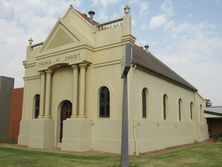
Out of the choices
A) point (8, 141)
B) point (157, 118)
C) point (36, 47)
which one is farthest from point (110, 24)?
point (8, 141)

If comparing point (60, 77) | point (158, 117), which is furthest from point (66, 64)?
point (158, 117)

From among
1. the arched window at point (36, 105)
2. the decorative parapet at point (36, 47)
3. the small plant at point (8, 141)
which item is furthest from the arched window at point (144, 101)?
the small plant at point (8, 141)

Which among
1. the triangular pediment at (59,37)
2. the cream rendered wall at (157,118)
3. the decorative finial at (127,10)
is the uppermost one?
the decorative finial at (127,10)

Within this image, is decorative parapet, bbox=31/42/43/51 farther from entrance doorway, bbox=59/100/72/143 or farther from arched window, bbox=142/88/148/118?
arched window, bbox=142/88/148/118

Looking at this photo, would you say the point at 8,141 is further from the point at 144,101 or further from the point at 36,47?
the point at 144,101

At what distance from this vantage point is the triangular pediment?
2034 cm

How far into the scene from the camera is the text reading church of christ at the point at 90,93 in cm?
1809

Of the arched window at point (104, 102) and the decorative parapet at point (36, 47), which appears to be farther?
the decorative parapet at point (36, 47)

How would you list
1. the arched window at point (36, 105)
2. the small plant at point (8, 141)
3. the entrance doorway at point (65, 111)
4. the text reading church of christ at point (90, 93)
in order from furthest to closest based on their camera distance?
1. the small plant at point (8, 141)
2. the arched window at point (36, 105)
3. the entrance doorway at point (65, 111)
4. the text reading church of christ at point (90, 93)

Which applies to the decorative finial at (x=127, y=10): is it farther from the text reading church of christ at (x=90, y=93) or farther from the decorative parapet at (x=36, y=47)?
the decorative parapet at (x=36, y=47)

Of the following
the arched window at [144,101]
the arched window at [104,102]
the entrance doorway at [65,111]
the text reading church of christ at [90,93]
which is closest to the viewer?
the text reading church of christ at [90,93]

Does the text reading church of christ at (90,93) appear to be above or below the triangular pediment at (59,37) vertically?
below

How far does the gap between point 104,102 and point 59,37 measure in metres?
6.07

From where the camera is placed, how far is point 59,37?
2122 centimetres
